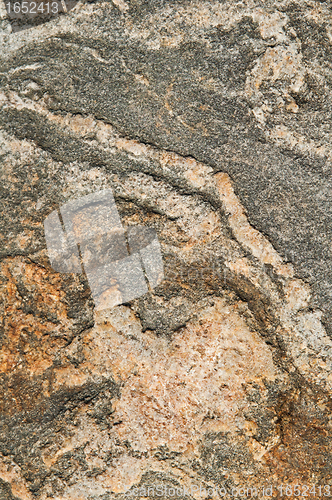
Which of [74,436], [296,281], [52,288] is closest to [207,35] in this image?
[296,281]

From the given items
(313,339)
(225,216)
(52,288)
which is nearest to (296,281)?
(313,339)

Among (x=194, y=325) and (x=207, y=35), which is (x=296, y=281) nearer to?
(x=194, y=325)

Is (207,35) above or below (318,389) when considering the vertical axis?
above

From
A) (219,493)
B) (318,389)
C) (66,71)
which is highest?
(66,71)

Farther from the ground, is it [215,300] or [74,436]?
[215,300]

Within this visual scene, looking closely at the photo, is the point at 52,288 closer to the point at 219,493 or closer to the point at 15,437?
the point at 15,437

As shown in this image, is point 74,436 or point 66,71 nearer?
point 74,436
